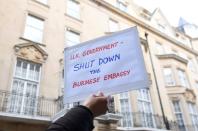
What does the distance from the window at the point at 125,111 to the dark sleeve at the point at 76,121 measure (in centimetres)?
1492

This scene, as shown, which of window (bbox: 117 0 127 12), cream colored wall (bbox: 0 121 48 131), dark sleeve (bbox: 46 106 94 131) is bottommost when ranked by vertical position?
dark sleeve (bbox: 46 106 94 131)

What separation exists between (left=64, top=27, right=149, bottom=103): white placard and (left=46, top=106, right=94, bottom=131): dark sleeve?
1.48 metres

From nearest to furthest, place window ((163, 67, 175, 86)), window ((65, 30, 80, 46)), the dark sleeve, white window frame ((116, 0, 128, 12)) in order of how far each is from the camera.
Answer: the dark sleeve, window ((65, 30, 80, 46)), window ((163, 67, 175, 86)), white window frame ((116, 0, 128, 12))

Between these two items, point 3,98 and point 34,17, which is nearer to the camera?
point 3,98

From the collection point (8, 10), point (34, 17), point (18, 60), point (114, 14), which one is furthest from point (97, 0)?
point (18, 60)

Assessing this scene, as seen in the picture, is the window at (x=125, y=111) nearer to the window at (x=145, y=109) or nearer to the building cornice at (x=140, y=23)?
the window at (x=145, y=109)

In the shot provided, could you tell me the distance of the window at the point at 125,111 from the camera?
641 inches

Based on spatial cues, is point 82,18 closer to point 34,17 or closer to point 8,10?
point 34,17

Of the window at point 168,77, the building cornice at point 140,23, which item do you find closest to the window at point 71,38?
the building cornice at point 140,23

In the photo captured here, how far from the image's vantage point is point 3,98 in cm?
1179

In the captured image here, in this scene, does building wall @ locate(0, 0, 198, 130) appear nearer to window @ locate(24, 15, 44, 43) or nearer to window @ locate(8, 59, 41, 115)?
window @ locate(24, 15, 44, 43)

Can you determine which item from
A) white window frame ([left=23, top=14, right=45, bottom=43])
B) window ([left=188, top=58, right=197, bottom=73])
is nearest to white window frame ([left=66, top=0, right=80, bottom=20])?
white window frame ([left=23, top=14, right=45, bottom=43])

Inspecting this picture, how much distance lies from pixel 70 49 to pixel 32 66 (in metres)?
11.0

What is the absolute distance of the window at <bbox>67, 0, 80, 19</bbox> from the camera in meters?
18.9
